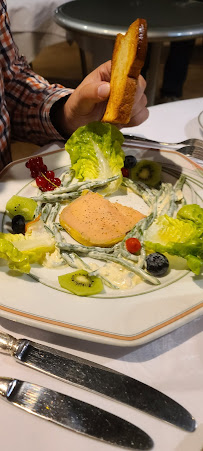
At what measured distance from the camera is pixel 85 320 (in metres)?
1.14

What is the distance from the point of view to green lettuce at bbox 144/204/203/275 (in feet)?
4.36

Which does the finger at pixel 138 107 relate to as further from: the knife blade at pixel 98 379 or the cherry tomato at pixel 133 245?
the knife blade at pixel 98 379

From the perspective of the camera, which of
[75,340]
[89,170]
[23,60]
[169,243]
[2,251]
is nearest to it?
[75,340]

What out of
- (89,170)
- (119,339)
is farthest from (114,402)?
(89,170)

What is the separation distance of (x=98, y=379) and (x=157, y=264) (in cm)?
45

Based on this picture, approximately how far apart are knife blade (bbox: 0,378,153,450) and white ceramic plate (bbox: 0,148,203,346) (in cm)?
17

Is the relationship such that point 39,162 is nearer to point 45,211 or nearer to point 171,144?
point 45,211

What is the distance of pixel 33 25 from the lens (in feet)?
16.1

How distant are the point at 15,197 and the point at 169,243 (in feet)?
2.31

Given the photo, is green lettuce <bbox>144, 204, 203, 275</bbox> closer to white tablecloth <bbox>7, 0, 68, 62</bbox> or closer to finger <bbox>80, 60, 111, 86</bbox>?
finger <bbox>80, 60, 111, 86</bbox>

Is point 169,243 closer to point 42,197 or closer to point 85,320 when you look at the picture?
point 85,320

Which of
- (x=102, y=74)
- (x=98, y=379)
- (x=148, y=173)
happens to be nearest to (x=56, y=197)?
(x=148, y=173)

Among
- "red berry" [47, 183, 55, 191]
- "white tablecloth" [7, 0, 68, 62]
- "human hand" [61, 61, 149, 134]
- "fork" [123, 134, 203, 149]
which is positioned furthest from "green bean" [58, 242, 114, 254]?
"white tablecloth" [7, 0, 68, 62]

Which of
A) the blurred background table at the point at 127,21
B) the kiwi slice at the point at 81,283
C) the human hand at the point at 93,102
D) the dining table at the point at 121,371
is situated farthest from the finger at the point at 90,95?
the blurred background table at the point at 127,21
